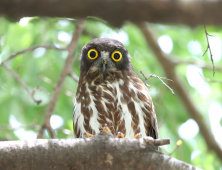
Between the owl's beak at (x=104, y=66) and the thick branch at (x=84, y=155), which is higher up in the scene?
the owl's beak at (x=104, y=66)

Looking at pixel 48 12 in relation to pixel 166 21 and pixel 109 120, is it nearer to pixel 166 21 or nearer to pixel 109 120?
pixel 166 21

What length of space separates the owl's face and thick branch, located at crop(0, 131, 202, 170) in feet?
7.40

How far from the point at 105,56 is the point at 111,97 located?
0.71 m

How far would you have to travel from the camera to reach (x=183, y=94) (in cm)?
603

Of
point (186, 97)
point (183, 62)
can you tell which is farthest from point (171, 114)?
point (183, 62)

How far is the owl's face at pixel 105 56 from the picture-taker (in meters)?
4.76

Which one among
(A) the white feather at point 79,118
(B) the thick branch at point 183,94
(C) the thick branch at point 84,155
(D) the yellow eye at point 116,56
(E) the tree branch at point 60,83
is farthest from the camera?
(B) the thick branch at point 183,94

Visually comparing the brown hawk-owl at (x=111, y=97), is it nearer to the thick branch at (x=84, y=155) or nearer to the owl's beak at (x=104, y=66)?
the owl's beak at (x=104, y=66)

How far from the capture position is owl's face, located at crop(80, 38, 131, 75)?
4.76m

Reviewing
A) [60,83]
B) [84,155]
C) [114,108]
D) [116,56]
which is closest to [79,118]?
[114,108]

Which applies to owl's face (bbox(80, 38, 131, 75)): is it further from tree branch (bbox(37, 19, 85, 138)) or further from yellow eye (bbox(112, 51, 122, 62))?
tree branch (bbox(37, 19, 85, 138))

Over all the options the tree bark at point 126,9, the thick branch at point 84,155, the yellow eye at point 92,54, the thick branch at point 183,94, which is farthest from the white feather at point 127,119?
the tree bark at point 126,9

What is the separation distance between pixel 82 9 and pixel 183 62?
5.41 metres

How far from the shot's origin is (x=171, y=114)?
19.9ft
